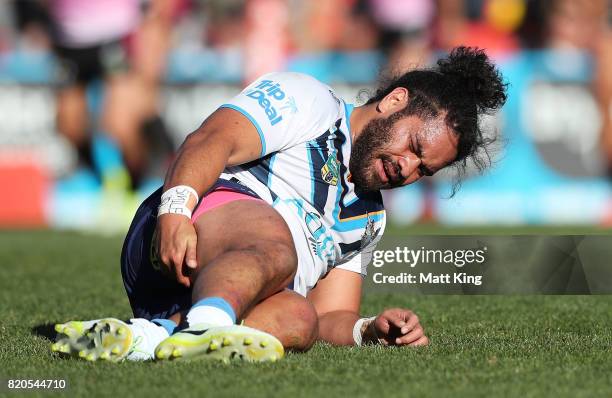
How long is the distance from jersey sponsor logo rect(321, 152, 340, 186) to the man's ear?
0.28 metres

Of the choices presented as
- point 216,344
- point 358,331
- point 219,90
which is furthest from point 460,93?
point 219,90

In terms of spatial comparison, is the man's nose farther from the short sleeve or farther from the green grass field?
the green grass field

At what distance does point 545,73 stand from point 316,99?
1145 cm

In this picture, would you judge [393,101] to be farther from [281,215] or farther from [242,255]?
[242,255]

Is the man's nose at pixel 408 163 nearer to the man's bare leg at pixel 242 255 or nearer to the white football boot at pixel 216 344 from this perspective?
the man's bare leg at pixel 242 255

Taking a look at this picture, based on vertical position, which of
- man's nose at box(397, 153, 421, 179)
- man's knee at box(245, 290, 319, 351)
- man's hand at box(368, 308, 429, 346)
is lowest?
man's hand at box(368, 308, 429, 346)

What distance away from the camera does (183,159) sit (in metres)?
3.85

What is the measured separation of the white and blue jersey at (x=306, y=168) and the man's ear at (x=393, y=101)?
166mm

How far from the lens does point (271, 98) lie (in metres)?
4.17

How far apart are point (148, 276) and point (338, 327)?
2.85 feet

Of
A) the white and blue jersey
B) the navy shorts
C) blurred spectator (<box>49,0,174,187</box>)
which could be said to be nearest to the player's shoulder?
the white and blue jersey

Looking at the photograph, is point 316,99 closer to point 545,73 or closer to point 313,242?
point 313,242

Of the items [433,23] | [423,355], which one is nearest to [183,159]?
[423,355]

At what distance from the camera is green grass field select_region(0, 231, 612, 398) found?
3.24 m
